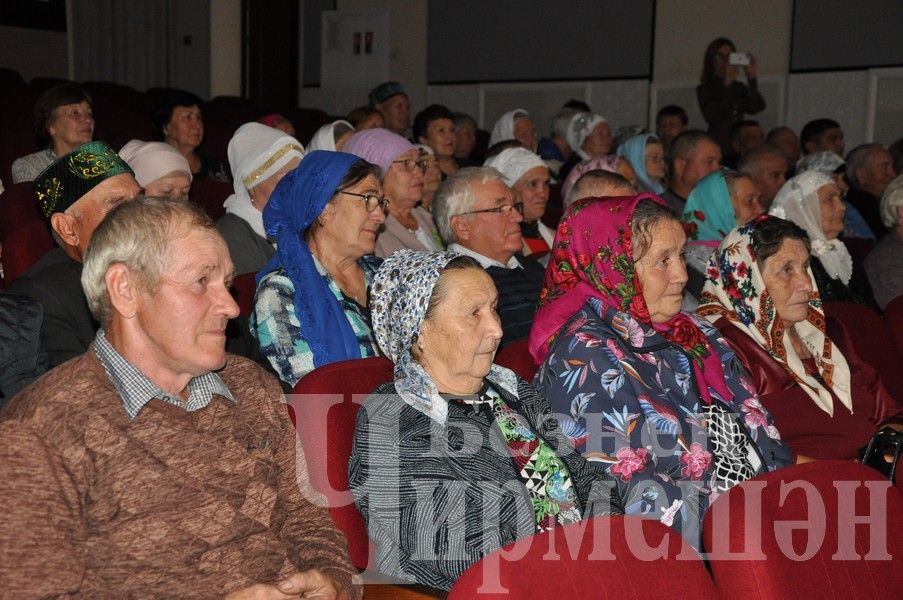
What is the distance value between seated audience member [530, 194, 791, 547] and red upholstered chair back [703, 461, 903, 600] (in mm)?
637

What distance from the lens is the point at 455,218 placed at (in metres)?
3.47

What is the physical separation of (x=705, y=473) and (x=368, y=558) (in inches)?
32.2

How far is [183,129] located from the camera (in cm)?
508

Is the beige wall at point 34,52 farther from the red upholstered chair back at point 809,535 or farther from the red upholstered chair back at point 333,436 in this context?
the red upholstered chair back at point 809,535

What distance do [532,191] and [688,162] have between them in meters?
1.46

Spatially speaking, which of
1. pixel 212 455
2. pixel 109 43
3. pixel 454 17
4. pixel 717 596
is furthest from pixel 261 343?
pixel 454 17

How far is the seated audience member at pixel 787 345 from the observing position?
2.91 metres

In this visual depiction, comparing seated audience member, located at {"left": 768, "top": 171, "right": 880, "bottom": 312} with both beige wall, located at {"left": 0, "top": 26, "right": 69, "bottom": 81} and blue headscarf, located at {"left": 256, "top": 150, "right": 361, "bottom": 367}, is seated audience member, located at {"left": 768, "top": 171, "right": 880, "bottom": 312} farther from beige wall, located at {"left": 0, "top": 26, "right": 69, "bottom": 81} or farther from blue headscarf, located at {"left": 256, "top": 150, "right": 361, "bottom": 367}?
beige wall, located at {"left": 0, "top": 26, "right": 69, "bottom": 81}

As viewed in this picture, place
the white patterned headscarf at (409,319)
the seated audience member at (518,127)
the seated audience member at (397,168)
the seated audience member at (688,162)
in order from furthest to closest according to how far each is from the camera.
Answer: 1. the seated audience member at (518,127)
2. the seated audience member at (688,162)
3. the seated audience member at (397,168)
4. the white patterned headscarf at (409,319)

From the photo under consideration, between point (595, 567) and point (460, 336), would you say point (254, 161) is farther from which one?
point (595, 567)

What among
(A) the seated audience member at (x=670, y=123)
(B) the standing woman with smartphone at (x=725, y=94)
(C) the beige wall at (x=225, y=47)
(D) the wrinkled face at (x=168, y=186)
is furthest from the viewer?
(C) the beige wall at (x=225, y=47)

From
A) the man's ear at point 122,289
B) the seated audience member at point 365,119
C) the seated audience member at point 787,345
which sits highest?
the seated audience member at point 365,119

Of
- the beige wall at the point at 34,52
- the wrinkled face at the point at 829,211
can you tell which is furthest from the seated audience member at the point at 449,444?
the beige wall at the point at 34,52

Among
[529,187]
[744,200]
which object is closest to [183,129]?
[529,187]
